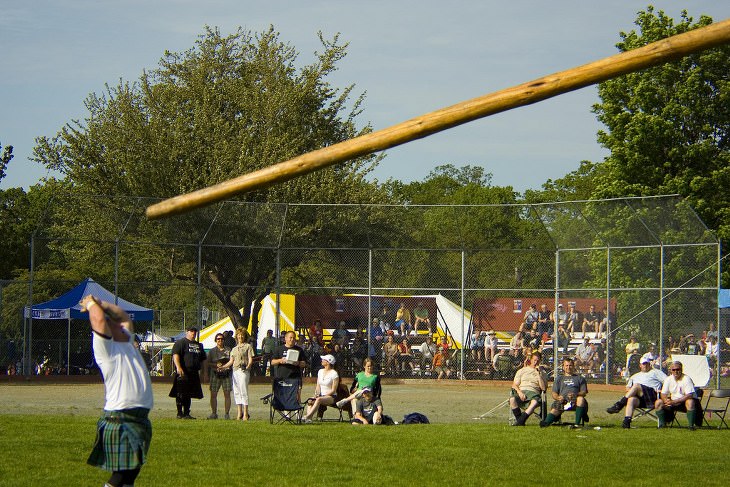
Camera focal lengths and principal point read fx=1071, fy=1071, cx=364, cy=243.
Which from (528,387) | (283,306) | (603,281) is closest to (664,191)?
(603,281)

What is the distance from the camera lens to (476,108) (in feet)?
11.9

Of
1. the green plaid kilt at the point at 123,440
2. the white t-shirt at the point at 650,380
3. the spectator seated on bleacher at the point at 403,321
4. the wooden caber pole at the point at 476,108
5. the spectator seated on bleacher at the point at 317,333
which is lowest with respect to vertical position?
the white t-shirt at the point at 650,380

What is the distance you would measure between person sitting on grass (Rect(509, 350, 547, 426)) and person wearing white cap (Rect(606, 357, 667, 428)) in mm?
1052

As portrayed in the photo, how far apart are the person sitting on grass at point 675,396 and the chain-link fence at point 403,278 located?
257 inches

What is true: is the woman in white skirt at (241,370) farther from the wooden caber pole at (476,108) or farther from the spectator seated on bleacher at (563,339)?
the wooden caber pole at (476,108)

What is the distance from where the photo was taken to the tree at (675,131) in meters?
33.0

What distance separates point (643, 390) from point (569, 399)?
49.1 inches

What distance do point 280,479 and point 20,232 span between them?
45.6 meters

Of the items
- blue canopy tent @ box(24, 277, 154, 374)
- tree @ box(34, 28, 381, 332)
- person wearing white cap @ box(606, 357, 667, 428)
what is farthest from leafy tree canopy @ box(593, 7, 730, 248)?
person wearing white cap @ box(606, 357, 667, 428)

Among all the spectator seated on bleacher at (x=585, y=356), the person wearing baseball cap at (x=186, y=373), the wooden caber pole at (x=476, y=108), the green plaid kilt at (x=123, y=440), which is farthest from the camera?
the spectator seated on bleacher at (x=585, y=356)

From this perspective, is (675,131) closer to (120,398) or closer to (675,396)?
(675,396)

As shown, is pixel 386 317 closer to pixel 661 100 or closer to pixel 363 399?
pixel 363 399

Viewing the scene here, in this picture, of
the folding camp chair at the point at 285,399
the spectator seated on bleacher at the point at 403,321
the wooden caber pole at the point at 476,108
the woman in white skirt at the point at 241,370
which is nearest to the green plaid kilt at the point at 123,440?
the wooden caber pole at the point at 476,108

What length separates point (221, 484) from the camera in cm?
822
